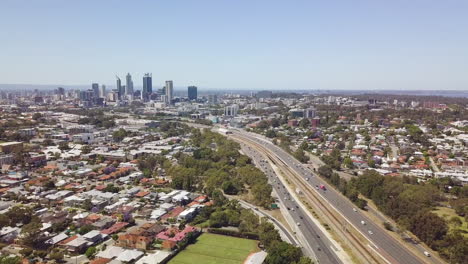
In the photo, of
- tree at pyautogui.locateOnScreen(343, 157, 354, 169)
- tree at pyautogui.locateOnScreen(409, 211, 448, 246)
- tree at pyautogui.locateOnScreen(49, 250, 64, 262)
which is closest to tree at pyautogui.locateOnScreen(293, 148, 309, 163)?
tree at pyautogui.locateOnScreen(343, 157, 354, 169)

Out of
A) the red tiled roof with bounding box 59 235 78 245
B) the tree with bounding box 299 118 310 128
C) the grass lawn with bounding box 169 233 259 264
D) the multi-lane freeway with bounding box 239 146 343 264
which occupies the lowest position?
the grass lawn with bounding box 169 233 259 264

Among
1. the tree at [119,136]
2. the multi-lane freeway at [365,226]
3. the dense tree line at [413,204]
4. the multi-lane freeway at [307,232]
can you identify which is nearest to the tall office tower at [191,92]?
the tree at [119,136]

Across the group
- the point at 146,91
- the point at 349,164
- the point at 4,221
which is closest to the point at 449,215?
the point at 349,164

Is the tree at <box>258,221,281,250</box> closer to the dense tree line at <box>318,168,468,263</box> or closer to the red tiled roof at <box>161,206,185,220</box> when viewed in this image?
the red tiled roof at <box>161,206,185,220</box>

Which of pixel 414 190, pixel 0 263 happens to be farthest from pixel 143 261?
pixel 414 190

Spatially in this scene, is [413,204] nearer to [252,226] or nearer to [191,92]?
[252,226]

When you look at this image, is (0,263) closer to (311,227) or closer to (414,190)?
(311,227)

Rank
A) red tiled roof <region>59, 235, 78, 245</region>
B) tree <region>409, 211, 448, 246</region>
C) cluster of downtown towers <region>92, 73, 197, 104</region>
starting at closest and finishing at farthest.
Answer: red tiled roof <region>59, 235, 78, 245</region> < tree <region>409, 211, 448, 246</region> < cluster of downtown towers <region>92, 73, 197, 104</region>

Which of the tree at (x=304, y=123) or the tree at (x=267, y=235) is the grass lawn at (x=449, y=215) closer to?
the tree at (x=267, y=235)
